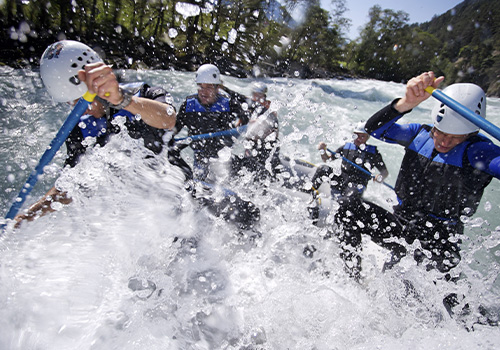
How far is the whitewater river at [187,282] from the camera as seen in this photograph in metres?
1.84

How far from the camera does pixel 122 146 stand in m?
2.90

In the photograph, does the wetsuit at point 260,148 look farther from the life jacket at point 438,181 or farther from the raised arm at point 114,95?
the life jacket at point 438,181

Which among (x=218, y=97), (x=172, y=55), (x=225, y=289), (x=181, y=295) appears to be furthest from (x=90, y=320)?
(x=172, y=55)

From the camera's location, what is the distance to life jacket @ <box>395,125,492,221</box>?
2367 mm

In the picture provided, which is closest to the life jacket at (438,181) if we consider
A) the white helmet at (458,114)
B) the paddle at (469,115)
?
the white helmet at (458,114)

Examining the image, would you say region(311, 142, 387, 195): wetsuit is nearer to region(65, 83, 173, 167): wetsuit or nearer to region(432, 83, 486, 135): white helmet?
region(432, 83, 486, 135): white helmet

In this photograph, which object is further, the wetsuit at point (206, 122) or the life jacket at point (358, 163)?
the life jacket at point (358, 163)

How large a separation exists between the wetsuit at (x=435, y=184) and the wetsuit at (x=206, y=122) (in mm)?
2209

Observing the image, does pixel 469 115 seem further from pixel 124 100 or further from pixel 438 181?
pixel 124 100

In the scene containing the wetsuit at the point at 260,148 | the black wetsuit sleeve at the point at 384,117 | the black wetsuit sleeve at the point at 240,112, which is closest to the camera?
the black wetsuit sleeve at the point at 384,117

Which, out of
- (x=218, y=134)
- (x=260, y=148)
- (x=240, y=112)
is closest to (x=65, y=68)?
(x=218, y=134)

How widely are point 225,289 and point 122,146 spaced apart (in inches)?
73.0

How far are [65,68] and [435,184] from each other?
3.34m

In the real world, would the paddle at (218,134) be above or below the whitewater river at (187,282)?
above
